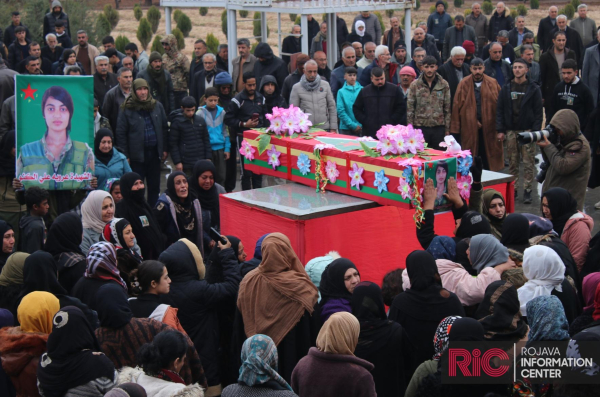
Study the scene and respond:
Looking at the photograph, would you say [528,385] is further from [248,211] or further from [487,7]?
[487,7]

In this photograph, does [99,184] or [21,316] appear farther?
[99,184]

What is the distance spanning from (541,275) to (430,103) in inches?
231

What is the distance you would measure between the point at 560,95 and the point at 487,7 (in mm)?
24750

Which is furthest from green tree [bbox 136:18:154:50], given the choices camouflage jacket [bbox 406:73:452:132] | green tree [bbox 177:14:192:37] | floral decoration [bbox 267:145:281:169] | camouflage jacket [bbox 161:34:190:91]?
floral decoration [bbox 267:145:281:169]

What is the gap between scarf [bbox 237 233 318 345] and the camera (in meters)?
5.00

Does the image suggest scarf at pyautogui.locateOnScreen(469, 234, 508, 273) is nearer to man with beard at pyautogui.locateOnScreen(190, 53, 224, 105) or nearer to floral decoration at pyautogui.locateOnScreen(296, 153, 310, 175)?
floral decoration at pyautogui.locateOnScreen(296, 153, 310, 175)

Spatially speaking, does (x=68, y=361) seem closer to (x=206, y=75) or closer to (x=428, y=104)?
(x=428, y=104)

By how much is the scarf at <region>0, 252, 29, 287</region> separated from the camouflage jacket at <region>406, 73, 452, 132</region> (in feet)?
21.2

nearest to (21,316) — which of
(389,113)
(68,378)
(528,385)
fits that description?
(68,378)

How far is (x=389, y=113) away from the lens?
1064 centimetres

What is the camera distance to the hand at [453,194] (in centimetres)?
694

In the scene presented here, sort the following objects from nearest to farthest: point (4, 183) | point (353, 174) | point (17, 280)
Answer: point (17, 280) < point (353, 174) < point (4, 183)

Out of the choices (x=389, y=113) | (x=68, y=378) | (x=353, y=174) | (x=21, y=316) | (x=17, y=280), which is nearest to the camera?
(x=68, y=378)

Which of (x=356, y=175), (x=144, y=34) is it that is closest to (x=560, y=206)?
(x=356, y=175)
